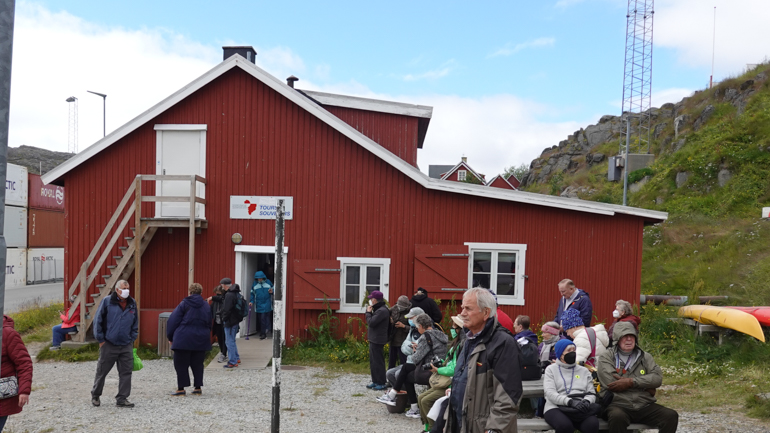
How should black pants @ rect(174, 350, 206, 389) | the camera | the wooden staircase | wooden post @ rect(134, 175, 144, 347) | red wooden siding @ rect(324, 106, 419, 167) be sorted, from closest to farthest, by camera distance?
the camera < black pants @ rect(174, 350, 206, 389) < the wooden staircase < wooden post @ rect(134, 175, 144, 347) < red wooden siding @ rect(324, 106, 419, 167)

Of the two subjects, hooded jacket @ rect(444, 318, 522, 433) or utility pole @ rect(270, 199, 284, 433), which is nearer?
hooded jacket @ rect(444, 318, 522, 433)

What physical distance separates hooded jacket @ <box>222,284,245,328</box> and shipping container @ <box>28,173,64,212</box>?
26445 mm

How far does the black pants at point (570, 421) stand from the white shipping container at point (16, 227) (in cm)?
3024

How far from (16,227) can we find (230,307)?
2534 centimetres

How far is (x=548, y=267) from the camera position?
476 inches

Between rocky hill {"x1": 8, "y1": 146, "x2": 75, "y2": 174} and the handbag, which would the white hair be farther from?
rocky hill {"x1": 8, "y1": 146, "x2": 75, "y2": 174}

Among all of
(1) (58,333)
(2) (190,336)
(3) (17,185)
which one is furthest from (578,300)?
(3) (17,185)

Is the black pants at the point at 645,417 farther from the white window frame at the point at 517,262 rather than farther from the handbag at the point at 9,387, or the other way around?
the white window frame at the point at 517,262

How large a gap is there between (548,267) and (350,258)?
4.39m

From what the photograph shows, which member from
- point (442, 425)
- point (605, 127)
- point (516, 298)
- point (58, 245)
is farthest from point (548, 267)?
point (605, 127)

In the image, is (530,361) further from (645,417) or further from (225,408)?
(225,408)

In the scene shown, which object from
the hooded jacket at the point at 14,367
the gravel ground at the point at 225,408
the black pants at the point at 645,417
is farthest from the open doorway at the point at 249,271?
the black pants at the point at 645,417

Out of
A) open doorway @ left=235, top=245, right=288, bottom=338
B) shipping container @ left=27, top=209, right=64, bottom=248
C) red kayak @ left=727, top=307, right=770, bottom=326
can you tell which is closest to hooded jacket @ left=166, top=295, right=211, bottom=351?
open doorway @ left=235, top=245, right=288, bottom=338

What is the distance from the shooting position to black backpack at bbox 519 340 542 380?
6.52 meters
